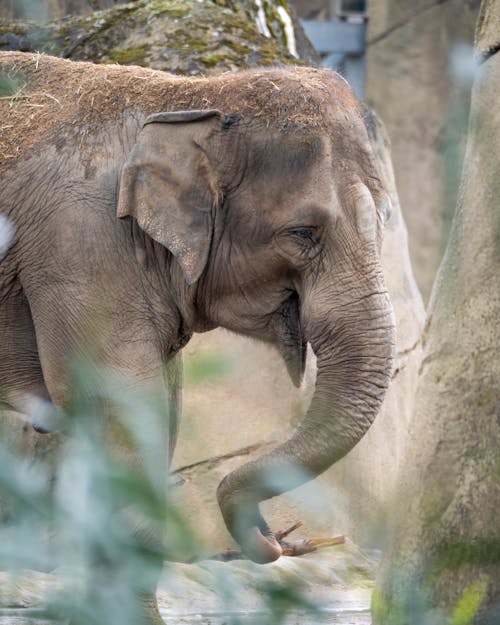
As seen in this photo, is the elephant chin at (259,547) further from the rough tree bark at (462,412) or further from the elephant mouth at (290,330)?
the elephant mouth at (290,330)

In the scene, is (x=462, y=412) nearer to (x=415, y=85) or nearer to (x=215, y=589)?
(x=215, y=589)

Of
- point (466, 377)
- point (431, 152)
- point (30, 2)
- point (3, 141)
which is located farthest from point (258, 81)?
point (431, 152)

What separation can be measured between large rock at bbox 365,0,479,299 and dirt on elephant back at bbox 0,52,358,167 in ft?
21.0

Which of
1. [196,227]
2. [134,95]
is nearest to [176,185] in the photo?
[196,227]

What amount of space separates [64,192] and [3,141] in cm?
27

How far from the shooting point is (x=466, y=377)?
322 centimetres

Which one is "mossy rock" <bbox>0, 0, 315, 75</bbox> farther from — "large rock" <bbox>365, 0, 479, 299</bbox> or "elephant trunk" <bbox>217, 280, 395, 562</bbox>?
"large rock" <bbox>365, 0, 479, 299</bbox>

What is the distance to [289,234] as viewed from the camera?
153 inches

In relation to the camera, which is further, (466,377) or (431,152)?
(431,152)

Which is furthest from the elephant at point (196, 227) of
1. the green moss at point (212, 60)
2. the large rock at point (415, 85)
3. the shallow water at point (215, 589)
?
the large rock at point (415, 85)

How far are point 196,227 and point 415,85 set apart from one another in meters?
6.97

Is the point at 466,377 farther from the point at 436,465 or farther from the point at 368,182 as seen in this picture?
the point at 368,182

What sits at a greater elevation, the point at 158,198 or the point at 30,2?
the point at 30,2

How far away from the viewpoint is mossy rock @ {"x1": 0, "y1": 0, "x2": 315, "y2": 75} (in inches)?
209
